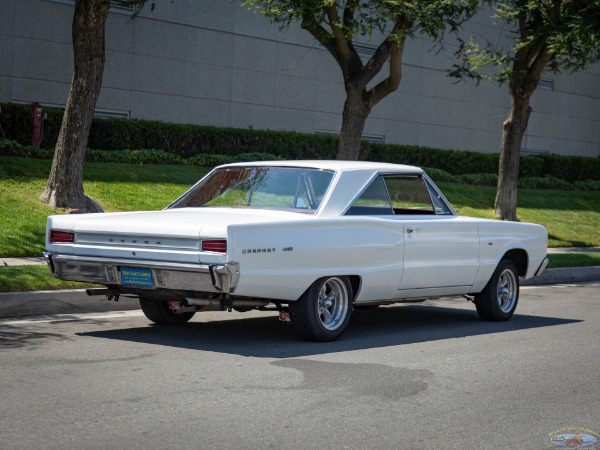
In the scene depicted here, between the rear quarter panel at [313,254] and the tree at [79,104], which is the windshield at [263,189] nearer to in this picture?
the rear quarter panel at [313,254]

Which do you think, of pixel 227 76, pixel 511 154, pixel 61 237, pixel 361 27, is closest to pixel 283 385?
pixel 61 237

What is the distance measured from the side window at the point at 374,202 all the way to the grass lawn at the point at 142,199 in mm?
5935

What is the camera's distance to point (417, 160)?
28.6m

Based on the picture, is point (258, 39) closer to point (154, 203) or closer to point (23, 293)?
point (154, 203)

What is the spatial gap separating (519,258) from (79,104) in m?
8.07

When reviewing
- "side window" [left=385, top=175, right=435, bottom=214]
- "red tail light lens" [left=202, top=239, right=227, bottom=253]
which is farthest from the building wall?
"red tail light lens" [left=202, top=239, right=227, bottom=253]

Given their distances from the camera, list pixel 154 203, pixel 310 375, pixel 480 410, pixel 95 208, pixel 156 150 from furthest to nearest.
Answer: pixel 156 150, pixel 154 203, pixel 95 208, pixel 310 375, pixel 480 410

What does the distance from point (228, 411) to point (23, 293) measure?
4243 mm

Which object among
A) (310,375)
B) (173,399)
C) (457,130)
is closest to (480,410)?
(310,375)

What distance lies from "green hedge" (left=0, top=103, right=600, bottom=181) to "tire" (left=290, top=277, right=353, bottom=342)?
42.6 feet

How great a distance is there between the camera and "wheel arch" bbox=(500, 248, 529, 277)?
1033 cm

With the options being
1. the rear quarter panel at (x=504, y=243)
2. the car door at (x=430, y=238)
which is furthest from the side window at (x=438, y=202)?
the rear quarter panel at (x=504, y=243)

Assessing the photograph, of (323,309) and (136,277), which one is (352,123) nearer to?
(323,309)

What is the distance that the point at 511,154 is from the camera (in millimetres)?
22422
